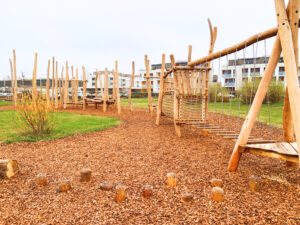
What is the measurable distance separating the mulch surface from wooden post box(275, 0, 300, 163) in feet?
2.35

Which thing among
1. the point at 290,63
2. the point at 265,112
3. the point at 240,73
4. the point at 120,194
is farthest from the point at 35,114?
the point at 240,73

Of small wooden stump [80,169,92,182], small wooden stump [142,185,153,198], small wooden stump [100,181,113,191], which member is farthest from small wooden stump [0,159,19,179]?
small wooden stump [142,185,153,198]

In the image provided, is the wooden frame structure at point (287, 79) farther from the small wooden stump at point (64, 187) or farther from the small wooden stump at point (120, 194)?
the small wooden stump at point (64, 187)

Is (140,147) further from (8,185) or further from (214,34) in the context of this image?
(214,34)

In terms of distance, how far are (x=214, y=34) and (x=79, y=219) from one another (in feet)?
16.2

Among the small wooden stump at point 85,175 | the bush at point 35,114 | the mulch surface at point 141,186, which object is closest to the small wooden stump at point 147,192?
the mulch surface at point 141,186

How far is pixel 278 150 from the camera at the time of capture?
236cm

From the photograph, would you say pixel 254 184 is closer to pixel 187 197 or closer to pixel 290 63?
pixel 187 197

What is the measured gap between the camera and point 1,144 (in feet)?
13.8

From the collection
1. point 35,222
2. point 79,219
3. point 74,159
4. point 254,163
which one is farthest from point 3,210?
point 254,163

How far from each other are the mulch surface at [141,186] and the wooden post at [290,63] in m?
0.72

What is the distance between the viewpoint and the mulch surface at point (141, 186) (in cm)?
182

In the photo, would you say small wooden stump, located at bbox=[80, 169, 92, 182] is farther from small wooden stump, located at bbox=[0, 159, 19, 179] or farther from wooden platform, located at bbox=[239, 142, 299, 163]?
wooden platform, located at bbox=[239, 142, 299, 163]

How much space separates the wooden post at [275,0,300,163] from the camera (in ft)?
6.36
